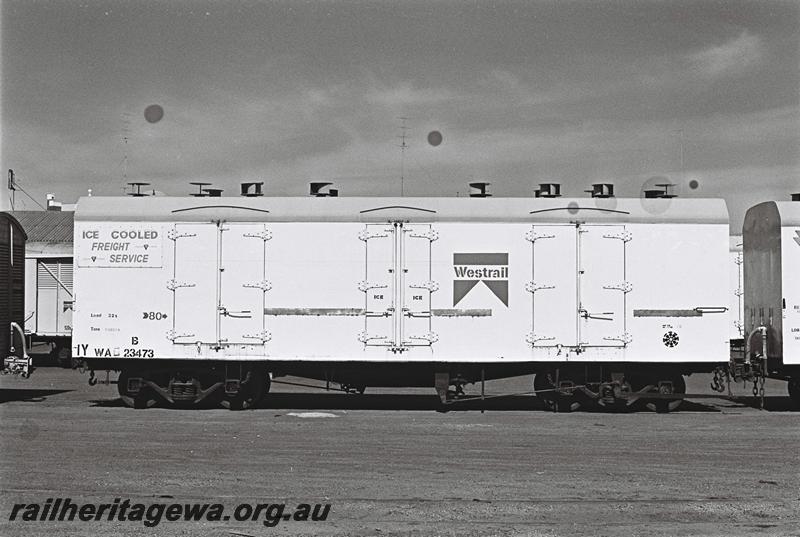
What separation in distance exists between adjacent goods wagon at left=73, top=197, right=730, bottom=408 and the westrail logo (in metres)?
0.02

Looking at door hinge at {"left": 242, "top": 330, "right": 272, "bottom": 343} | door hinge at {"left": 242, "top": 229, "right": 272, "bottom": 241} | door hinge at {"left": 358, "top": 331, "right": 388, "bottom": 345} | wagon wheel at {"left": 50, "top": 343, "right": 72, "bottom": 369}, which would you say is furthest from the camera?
wagon wheel at {"left": 50, "top": 343, "right": 72, "bottom": 369}

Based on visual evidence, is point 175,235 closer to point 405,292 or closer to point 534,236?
point 405,292

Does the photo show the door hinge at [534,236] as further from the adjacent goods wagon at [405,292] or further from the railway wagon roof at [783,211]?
the railway wagon roof at [783,211]

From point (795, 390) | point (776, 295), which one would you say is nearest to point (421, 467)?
point (776, 295)

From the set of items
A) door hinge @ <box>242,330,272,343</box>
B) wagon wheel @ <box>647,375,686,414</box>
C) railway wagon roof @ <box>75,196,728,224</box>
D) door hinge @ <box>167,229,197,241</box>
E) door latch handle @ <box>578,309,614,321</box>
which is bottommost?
wagon wheel @ <box>647,375,686,414</box>

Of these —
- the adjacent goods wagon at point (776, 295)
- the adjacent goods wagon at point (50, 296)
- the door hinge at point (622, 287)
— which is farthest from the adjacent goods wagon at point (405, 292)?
the adjacent goods wagon at point (50, 296)

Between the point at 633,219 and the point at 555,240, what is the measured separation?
4.67 feet

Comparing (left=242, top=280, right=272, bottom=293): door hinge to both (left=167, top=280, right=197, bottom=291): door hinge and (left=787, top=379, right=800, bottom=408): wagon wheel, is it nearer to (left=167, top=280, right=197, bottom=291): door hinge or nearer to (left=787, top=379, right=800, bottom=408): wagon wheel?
(left=167, top=280, right=197, bottom=291): door hinge

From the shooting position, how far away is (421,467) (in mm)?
10453

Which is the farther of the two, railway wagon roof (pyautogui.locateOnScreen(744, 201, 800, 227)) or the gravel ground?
railway wagon roof (pyautogui.locateOnScreen(744, 201, 800, 227))

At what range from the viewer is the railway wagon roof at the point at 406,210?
15.6m

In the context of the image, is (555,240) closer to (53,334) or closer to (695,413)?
(695,413)

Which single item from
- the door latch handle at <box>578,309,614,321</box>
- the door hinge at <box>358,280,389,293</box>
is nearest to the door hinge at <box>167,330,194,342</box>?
the door hinge at <box>358,280,389,293</box>

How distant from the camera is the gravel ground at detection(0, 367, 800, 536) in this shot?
7996mm
